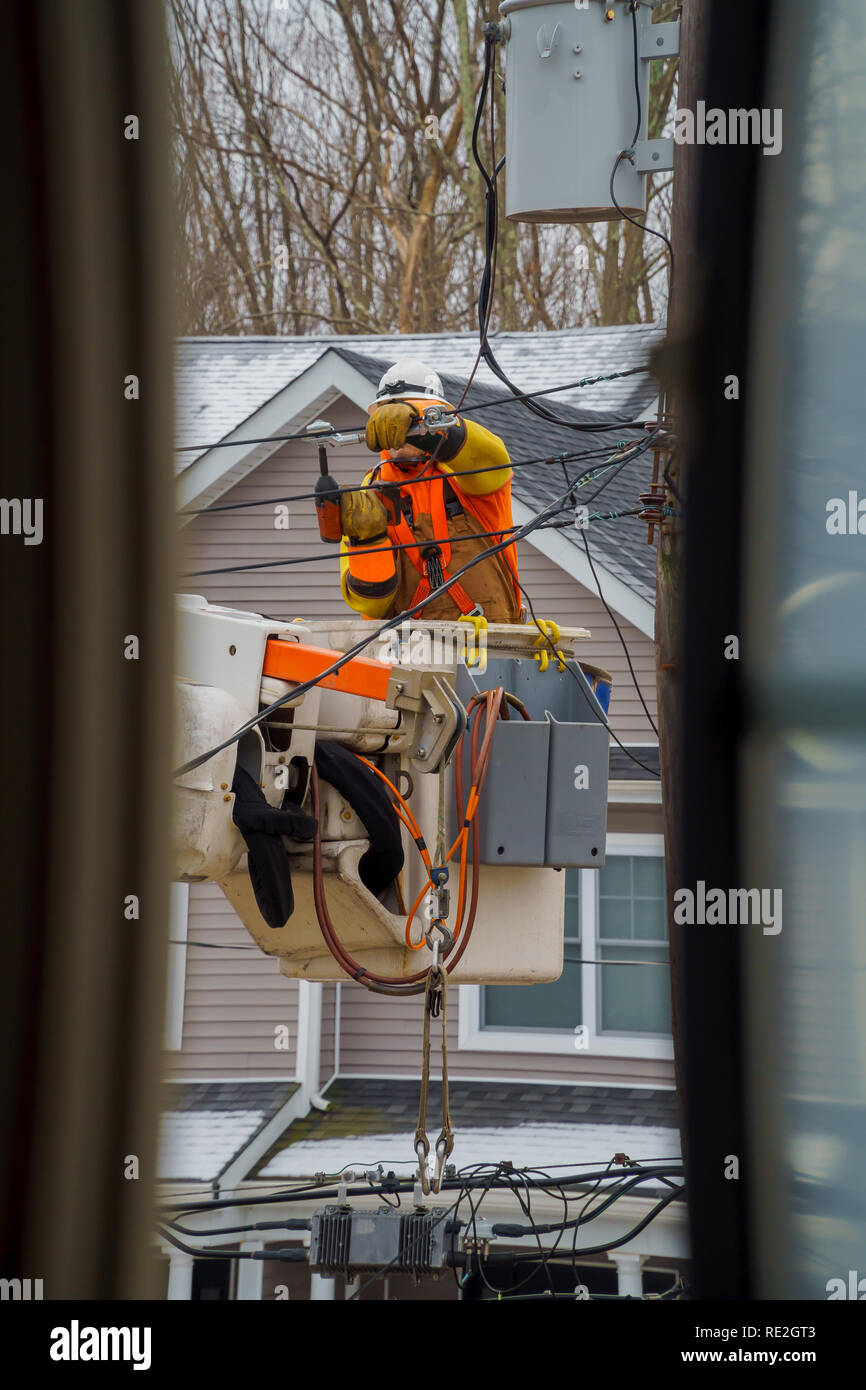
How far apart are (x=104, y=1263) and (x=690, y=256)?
1.80 meters

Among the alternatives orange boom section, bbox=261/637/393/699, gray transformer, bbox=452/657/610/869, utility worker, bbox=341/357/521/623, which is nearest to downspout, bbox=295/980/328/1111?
utility worker, bbox=341/357/521/623

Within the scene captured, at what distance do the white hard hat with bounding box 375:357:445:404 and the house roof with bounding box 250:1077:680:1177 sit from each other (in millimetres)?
4976

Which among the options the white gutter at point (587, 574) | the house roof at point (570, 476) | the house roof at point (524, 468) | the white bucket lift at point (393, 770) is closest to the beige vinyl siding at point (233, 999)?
the house roof at point (524, 468)

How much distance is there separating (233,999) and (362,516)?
201 inches

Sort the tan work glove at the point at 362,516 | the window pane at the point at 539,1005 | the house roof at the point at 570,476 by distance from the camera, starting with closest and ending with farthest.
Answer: the tan work glove at the point at 362,516 → the window pane at the point at 539,1005 → the house roof at the point at 570,476

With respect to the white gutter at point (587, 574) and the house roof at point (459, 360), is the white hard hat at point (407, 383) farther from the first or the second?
the house roof at point (459, 360)

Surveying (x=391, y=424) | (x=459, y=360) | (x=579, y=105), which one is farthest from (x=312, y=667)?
(x=459, y=360)

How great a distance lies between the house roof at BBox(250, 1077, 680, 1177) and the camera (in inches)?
365

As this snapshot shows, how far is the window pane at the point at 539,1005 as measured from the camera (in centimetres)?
995

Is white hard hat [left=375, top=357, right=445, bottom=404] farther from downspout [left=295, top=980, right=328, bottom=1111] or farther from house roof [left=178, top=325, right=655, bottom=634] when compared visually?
downspout [left=295, top=980, right=328, bottom=1111]

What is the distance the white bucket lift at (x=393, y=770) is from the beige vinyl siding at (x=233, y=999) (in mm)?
4815
